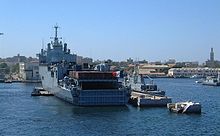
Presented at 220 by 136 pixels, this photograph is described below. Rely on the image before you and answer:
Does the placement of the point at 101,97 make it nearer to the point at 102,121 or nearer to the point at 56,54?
the point at 102,121

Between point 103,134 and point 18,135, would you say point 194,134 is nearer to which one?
point 103,134

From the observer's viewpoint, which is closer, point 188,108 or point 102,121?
point 102,121

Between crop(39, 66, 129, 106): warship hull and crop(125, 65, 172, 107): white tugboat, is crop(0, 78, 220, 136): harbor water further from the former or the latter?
crop(125, 65, 172, 107): white tugboat

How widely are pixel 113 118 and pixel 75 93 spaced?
1121cm

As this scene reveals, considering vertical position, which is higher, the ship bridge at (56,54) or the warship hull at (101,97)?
the ship bridge at (56,54)

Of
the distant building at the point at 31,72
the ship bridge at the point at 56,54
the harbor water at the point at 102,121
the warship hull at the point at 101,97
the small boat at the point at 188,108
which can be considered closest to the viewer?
the harbor water at the point at 102,121

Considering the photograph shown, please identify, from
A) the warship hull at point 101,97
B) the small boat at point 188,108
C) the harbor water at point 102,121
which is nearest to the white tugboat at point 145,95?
the harbor water at point 102,121

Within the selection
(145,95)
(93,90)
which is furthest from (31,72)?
(93,90)

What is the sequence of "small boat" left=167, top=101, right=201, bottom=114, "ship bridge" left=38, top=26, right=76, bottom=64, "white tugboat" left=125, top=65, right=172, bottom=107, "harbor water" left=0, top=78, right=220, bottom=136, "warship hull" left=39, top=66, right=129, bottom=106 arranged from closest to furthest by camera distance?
"harbor water" left=0, top=78, right=220, bottom=136
"small boat" left=167, top=101, right=201, bottom=114
"warship hull" left=39, top=66, right=129, bottom=106
"white tugboat" left=125, top=65, right=172, bottom=107
"ship bridge" left=38, top=26, right=76, bottom=64

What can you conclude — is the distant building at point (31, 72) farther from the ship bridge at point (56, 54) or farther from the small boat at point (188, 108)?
the small boat at point (188, 108)

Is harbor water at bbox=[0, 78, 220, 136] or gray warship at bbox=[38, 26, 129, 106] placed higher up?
gray warship at bbox=[38, 26, 129, 106]

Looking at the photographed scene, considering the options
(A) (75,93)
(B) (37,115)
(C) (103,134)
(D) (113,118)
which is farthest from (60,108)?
(C) (103,134)

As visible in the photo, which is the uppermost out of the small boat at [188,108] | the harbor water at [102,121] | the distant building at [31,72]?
the distant building at [31,72]

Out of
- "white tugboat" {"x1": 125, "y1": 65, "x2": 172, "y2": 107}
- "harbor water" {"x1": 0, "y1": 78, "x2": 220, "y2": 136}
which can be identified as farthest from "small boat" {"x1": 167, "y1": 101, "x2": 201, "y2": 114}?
"white tugboat" {"x1": 125, "y1": 65, "x2": 172, "y2": 107}
